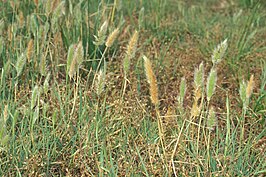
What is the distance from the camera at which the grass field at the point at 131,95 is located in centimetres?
164

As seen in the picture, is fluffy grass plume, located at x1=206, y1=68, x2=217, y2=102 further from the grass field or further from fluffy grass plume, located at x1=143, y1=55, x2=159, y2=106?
fluffy grass plume, located at x1=143, y1=55, x2=159, y2=106

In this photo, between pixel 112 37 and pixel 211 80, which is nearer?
pixel 211 80

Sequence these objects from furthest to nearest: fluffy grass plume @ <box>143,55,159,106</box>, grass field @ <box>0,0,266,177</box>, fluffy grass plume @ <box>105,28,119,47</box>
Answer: fluffy grass plume @ <box>105,28,119,47</box> → grass field @ <box>0,0,266,177</box> → fluffy grass plume @ <box>143,55,159,106</box>

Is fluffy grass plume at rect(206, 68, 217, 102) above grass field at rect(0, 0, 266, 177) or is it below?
above

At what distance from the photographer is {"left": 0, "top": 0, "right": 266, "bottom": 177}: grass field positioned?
164 centimetres

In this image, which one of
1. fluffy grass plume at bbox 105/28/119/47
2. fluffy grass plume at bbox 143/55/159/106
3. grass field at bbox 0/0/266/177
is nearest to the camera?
fluffy grass plume at bbox 143/55/159/106

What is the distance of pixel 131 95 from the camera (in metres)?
2.23

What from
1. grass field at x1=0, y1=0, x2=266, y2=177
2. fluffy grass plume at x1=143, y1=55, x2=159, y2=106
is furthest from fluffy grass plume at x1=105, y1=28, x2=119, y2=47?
fluffy grass plume at x1=143, y1=55, x2=159, y2=106

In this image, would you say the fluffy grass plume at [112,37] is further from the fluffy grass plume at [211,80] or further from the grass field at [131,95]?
the fluffy grass plume at [211,80]

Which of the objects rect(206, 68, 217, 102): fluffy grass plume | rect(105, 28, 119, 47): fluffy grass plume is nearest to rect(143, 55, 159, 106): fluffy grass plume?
rect(206, 68, 217, 102): fluffy grass plume

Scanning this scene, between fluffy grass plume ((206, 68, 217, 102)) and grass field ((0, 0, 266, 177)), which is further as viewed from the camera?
grass field ((0, 0, 266, 177))

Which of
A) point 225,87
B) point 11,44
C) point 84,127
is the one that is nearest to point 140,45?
point 225,87

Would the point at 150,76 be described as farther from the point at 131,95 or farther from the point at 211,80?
the point at 131,95

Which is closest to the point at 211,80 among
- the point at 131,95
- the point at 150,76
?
the point at 150,76
